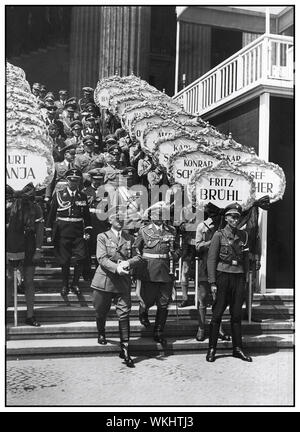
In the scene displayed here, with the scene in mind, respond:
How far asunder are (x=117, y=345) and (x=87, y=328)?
41 centimetres

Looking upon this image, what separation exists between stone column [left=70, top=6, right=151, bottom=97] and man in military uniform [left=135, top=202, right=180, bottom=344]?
1.74 m

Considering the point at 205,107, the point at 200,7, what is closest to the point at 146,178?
the point at 205,107

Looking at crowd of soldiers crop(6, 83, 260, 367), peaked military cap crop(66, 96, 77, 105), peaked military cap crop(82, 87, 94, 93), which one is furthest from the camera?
peaked military cap crop(66, 96, 77, 105)

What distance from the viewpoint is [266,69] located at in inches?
297

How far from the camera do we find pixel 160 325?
6.09 m

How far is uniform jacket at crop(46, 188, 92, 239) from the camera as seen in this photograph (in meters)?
6.70

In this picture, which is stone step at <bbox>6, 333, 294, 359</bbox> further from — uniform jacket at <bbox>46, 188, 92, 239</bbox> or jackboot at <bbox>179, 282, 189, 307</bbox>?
uniform jacket at <bbox>46, 188, 92, 239</bbox>

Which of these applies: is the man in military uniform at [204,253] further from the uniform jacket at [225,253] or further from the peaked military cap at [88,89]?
the peaked military cap at [88,89]

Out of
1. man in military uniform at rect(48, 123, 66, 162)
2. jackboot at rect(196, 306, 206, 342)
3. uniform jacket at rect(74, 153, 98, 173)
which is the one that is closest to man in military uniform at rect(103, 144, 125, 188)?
uniform jacket at rect(74, 153, 98, 173)

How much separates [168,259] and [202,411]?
1.92 meters

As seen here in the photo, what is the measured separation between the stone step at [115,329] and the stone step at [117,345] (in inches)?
2.6

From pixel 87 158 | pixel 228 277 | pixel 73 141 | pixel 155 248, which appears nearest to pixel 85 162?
pixel 87 158

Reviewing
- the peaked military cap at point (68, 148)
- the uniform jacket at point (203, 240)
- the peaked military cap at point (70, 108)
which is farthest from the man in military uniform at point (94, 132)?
the uniform jacket at point (203, 240)
